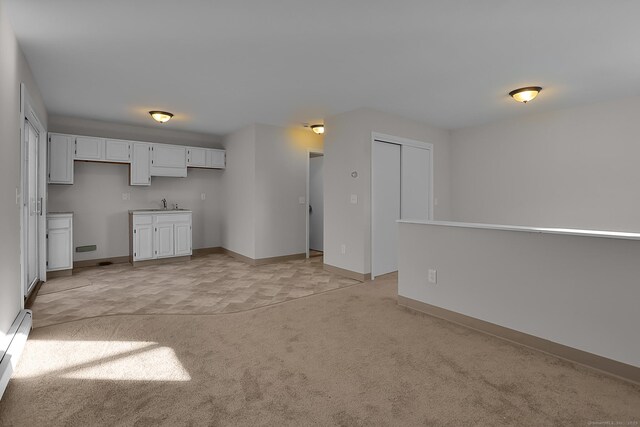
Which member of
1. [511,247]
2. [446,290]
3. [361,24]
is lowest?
[446,290]

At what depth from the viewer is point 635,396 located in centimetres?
190

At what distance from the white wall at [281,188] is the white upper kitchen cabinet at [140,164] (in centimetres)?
192

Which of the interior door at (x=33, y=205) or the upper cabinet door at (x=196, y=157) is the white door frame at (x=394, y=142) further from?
the interior door at (x=33, y=205)

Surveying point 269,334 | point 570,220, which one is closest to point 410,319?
point 269,334

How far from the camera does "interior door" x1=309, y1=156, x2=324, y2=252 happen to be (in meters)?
7.20

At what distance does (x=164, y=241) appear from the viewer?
5793mm

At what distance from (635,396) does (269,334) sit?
2.39 meters

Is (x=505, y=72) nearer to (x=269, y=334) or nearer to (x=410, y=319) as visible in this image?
(x=410, y=319)

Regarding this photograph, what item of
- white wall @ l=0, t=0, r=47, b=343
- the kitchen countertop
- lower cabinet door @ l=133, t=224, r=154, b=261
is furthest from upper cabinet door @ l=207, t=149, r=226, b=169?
white wall @ l=0, t=0, r=47, b=343

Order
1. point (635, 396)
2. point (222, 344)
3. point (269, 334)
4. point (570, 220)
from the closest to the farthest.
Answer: point (635, 396)
point (222, 344)
point (269, 334)
point (570, 220)

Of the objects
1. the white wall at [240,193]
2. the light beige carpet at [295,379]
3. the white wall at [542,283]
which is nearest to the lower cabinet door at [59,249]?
the light beige carpet at [295,379]

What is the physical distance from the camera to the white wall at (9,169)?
7.80 feet

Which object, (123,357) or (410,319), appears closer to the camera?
(123,357)

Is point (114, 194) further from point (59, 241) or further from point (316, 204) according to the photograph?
point (316, 204)
